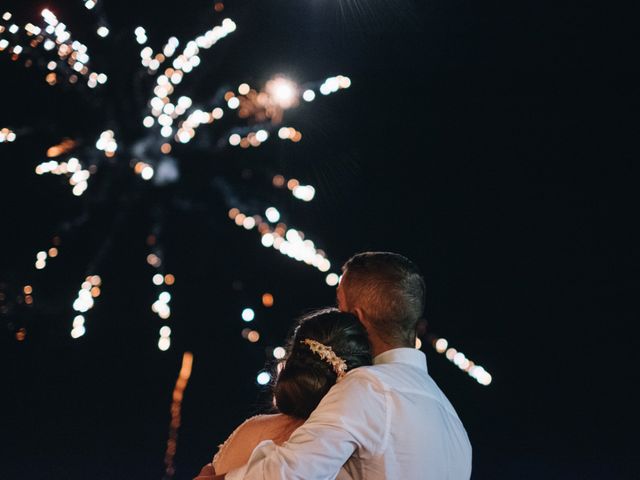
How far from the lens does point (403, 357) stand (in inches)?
74.5

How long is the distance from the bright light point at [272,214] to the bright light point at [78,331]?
297cm

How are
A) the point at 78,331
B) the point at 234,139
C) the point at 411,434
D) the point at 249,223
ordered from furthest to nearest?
the point at 249,223 → the point at 234,139 → the point at 78,331 → the point at 411,434

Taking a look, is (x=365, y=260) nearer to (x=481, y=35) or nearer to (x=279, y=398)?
(x=279, y=398)

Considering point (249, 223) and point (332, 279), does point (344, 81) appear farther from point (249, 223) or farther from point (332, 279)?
point (249, 223)

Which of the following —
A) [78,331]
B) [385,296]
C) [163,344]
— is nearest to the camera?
[385,296]

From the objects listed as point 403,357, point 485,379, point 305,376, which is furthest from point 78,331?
point 403,357

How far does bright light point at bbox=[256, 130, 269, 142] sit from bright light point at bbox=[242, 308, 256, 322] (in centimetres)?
239

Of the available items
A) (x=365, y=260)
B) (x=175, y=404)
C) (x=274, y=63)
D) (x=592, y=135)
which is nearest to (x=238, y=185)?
(x=274, y=63)

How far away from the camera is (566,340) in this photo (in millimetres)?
7469

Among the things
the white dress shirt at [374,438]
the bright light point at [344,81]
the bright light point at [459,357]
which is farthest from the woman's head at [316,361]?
the bright light point at [344,81]

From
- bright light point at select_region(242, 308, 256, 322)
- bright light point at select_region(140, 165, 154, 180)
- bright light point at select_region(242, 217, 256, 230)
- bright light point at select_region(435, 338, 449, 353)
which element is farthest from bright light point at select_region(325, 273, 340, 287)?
bright light point at select_region(140, 165, 154, 180)

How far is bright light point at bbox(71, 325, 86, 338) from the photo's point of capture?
9.00 metres

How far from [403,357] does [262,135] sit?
25.1ft

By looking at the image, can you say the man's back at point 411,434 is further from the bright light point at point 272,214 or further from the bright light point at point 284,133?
the bright light point at point 272,214
